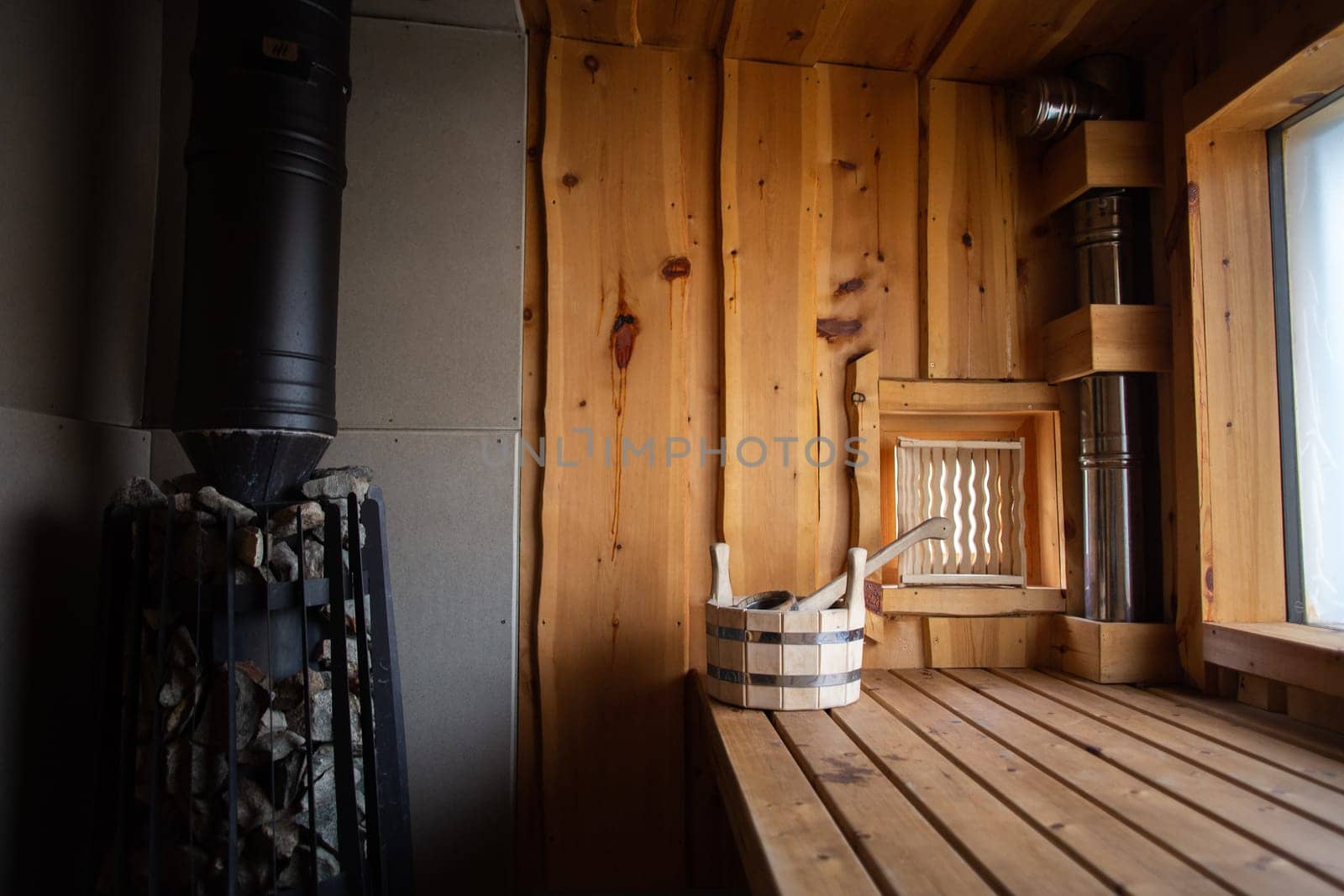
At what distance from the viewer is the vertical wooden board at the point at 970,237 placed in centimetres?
238

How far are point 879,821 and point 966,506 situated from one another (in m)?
1.35

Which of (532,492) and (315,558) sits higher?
(532,492)

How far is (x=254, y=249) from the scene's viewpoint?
1.62m

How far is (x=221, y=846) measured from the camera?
1482 millimetres

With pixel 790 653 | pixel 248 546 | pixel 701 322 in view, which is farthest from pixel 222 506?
pixel 701 322

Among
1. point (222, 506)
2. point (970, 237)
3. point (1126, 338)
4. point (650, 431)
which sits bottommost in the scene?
point (222, 506)

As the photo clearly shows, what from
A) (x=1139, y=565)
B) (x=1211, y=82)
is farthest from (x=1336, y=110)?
(x=1139, y=565)

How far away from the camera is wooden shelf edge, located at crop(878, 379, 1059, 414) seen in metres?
2.32

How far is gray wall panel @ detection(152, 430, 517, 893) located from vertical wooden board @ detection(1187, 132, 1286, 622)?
1.77 metres

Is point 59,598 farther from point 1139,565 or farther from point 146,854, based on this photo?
point 1139,565

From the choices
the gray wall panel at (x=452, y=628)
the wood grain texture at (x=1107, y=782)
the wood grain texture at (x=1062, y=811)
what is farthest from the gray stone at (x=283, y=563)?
the wood grain texture at (x=1107, y=782)

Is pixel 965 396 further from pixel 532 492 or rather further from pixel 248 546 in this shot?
pixel 248 546

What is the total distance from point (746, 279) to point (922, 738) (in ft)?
4.26

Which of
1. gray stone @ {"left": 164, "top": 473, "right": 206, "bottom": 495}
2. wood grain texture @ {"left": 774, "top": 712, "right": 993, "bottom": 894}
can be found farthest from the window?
gray stone @ {"left": 164, "top": 473, "right": 206, "bottom": 495}
